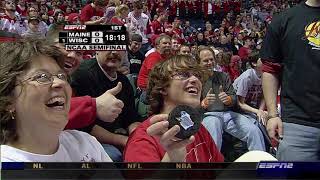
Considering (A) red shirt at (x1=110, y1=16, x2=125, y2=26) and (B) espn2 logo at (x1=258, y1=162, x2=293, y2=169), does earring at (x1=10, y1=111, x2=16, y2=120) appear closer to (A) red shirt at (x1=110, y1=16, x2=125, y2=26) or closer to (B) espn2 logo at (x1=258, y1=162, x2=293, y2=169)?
(A) red shirt at (x1=110, y1=16, x2=125, y2=26)

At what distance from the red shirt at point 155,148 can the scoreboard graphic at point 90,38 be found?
0.75 ft

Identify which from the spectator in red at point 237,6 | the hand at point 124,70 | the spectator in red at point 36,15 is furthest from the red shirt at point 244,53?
the spectator in red at point 36,15

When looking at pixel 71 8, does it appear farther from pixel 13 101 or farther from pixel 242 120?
pixel 242 120

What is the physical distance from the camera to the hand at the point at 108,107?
129 centimetres

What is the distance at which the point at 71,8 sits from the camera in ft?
4.55

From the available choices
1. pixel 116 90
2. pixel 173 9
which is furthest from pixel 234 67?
pixel 116 90

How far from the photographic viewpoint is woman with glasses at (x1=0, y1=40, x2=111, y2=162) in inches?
40.9

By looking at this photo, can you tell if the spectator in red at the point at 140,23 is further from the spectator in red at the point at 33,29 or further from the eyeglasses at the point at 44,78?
the eyeglasses at the point at 44,78

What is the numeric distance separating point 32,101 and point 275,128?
77 centimetres

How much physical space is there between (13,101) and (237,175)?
53cm

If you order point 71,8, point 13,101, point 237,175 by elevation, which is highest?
point 71,8

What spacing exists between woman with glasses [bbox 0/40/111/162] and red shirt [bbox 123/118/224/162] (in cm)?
18

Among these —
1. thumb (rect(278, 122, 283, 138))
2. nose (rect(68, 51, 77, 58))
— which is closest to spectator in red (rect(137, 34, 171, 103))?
nose (rect(68, 51, 77, 58))

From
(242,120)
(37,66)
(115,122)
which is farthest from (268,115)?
(37,66)
